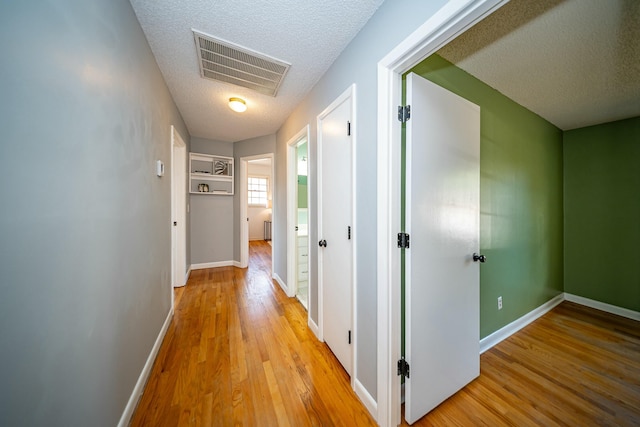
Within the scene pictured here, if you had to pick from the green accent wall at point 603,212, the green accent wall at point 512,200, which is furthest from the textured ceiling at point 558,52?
the green accent wall at point 603,212

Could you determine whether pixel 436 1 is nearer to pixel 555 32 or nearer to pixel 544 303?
pixel 555 32

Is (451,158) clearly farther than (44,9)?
Yes

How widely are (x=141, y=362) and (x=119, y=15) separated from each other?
213 cm

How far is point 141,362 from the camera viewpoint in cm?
140

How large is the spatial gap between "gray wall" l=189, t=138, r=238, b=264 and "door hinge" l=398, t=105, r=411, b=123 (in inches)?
143

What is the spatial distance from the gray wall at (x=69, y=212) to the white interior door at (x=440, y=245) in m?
1.47

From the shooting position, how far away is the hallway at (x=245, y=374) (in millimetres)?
1221

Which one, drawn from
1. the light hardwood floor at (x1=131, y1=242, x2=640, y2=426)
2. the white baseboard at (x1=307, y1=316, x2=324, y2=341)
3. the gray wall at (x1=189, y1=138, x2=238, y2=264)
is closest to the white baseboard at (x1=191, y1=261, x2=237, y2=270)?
the gray wall at (x1=189, y1=138, x2=238, y2=264)

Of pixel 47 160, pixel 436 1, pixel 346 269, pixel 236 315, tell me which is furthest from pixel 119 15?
pixel 236 315

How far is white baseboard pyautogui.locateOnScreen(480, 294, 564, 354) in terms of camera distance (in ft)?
6.02

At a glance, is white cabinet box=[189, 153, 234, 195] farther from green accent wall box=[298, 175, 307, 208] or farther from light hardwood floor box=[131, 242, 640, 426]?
light hardwood floor box=[131, 242, 640, 426]

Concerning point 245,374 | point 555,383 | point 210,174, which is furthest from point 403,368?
point 210,174

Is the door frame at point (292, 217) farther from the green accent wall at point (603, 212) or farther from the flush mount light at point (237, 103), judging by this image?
the green accent wall at point (603, 212)

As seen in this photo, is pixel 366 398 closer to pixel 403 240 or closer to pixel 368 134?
pixel 403 240
